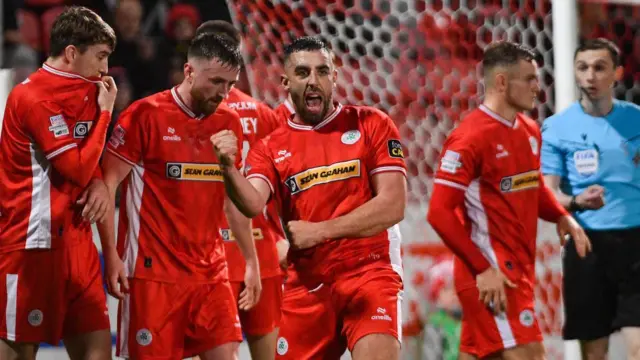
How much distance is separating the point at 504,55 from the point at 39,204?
250 cm

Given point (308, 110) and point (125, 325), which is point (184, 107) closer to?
point (308, 110)

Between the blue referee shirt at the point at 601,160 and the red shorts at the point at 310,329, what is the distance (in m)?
2.34

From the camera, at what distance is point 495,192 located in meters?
5.46

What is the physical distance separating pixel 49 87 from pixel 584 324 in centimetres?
338

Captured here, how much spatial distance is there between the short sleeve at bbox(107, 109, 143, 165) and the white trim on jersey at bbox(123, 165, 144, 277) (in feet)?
0.26

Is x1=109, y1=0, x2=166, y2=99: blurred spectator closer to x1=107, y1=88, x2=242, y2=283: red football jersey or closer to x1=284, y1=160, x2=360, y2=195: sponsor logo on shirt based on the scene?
x1=107, y1=88, x2=242, y2=283: red football jersey

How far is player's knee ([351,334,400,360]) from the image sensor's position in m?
4.41

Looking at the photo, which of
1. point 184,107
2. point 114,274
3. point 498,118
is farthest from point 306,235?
point 498,118

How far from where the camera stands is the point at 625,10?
343 inches

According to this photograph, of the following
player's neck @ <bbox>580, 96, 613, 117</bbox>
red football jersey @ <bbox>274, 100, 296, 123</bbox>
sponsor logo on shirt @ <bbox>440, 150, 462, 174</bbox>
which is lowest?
player's neck @ <bbox>580, 96, 613, 117</bbox>

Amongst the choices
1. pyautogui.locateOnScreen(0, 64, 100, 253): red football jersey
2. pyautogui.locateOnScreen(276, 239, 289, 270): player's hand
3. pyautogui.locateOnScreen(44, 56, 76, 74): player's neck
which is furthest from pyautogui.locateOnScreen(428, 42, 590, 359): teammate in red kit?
pyautogui.locateOnScreen(44, 56, 76, 74): player's neck

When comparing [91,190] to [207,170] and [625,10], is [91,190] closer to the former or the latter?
[207,170]

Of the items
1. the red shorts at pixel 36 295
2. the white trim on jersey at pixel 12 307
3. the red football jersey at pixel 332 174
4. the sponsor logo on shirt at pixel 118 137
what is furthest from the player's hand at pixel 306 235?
the white trim on jersey at pixel 12 307

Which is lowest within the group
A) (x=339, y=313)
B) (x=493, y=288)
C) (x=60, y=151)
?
(x=493, y=288)
